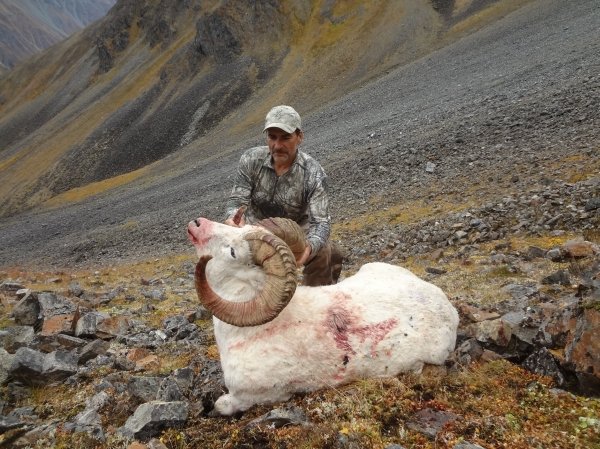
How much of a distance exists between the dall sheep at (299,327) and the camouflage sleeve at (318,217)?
32.3 inches

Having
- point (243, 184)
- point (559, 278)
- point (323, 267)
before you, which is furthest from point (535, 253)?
point (243, 184)

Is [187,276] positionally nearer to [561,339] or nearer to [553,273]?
[553,273]

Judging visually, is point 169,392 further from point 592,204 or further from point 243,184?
point 592,204

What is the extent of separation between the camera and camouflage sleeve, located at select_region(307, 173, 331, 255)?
6.15 m

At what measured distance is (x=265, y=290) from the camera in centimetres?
470

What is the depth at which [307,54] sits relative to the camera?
6506cm

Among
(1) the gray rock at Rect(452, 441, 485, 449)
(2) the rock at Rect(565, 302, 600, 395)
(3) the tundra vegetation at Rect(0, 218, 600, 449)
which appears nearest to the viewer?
(1) the gray rock at Rect(452, 441, 485, 449)

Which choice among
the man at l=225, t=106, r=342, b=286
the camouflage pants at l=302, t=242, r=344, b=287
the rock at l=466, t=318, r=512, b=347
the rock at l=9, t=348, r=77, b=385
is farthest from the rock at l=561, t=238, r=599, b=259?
the rock at l=9, t=348, r=77, b=385

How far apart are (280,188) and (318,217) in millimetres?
902

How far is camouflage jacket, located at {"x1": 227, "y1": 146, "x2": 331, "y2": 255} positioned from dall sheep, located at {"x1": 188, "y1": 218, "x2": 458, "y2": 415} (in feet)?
5.77

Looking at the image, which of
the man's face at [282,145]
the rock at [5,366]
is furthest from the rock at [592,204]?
the rock at [5,366]

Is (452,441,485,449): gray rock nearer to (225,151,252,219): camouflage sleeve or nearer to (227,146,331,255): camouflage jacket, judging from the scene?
(227,146,331,255): camouflage jacket

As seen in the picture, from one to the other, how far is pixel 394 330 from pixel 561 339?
1.71 m

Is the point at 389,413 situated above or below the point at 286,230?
below
